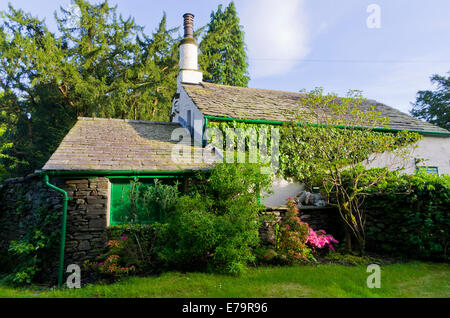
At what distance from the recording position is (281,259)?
6.93m

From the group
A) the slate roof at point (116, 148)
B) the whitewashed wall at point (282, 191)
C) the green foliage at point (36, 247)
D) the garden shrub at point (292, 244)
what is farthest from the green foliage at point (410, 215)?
the green foliage at point (36, 247)

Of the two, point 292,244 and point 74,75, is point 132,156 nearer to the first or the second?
point 292,244

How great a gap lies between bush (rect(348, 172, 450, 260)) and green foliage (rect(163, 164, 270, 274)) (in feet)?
11.4

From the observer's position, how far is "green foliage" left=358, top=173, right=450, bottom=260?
6.88m

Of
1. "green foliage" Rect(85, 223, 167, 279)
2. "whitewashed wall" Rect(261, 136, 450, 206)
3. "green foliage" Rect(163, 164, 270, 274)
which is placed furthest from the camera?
"whitewashed wall" Rect(261, 136, 450, 206)

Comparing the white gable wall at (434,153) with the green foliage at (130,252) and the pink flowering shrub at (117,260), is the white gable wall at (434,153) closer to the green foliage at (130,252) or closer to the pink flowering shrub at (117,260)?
the green foliage at (130,252)

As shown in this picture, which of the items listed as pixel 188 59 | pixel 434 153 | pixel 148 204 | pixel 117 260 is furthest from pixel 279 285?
pixel 188 59

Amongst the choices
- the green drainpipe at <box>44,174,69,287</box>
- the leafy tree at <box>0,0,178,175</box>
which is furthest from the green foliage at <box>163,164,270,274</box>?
the leafy tree at <box>0,0,178,175</box>

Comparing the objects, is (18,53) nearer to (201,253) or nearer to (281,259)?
(201,253)

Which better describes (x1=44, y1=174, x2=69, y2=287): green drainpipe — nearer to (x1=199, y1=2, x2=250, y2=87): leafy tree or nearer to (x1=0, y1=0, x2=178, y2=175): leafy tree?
(x1=0, y1=0, x2=178, y2=175): leafy tree

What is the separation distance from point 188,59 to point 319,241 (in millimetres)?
10740

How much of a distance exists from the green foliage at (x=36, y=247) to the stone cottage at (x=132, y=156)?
0.35 metres

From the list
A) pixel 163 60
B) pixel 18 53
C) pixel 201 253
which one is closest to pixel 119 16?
pixel 163 60

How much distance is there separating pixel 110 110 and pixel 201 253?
616 inches
